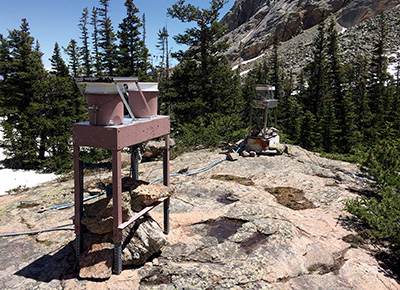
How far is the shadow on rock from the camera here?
12.3 feet

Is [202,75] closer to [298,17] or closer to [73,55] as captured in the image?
[73,55]

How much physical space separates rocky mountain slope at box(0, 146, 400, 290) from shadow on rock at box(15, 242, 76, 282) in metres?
0.01

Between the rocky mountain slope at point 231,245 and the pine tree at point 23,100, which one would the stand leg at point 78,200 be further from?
the pine tree at point 23,100

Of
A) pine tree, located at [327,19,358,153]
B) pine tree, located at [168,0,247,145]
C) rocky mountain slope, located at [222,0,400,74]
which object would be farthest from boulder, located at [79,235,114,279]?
rocky mountain slope, located at [222,0,400,74]

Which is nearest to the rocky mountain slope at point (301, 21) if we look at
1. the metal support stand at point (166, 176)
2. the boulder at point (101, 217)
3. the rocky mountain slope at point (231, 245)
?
the rocky mountain slope at point (231, 245)

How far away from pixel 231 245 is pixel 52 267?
2.82 meters

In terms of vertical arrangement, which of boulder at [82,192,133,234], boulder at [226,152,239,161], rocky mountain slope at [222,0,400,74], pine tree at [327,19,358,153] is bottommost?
boulder at [82,192,133,234]

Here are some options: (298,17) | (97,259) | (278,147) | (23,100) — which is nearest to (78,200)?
(97,259)

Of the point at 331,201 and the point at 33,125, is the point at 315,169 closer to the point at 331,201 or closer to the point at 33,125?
the point at 331,201

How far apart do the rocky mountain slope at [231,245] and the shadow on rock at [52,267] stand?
1 cm

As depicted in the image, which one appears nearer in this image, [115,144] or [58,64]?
[115,144]

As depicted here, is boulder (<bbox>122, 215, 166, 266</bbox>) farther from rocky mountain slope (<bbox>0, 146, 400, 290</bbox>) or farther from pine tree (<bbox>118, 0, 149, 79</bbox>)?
pine tree (<bbox>118, 0, 149, 79</bbox>)

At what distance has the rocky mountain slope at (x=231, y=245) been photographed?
379 cm

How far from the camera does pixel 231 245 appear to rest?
4.68 m
